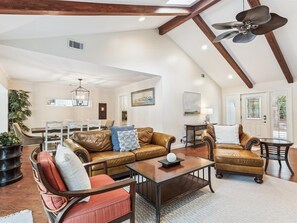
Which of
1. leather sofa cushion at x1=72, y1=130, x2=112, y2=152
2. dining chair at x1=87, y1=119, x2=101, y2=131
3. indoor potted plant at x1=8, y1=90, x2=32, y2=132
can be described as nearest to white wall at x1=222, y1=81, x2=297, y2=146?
dining chair at x1=87, y1=119, x2=101, y2=131

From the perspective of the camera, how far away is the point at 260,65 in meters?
5.45

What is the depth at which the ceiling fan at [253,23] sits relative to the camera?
231cm

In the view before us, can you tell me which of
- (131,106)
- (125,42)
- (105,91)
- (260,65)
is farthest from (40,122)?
(260,65)

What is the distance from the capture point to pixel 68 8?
2.58 meters

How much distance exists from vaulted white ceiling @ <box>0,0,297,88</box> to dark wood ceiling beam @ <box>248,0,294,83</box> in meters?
0.13

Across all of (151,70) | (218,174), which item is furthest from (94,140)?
(151,70)

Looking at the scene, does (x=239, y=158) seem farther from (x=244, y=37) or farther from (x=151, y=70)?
(x=151, y=70)

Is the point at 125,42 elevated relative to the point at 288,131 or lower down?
elevated

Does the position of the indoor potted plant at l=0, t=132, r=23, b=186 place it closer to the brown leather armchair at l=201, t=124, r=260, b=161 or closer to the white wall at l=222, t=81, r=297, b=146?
the brown leather armchair at l=201, t=124, r=260, b=161

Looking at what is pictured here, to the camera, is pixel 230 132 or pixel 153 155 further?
pixel 230 132

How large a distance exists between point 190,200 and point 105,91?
7.20 metres

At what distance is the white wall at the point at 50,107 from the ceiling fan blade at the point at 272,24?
704 centimetres

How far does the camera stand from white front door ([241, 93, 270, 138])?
6199 millimetres

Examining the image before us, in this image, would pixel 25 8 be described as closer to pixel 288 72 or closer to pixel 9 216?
pixel 9 216
